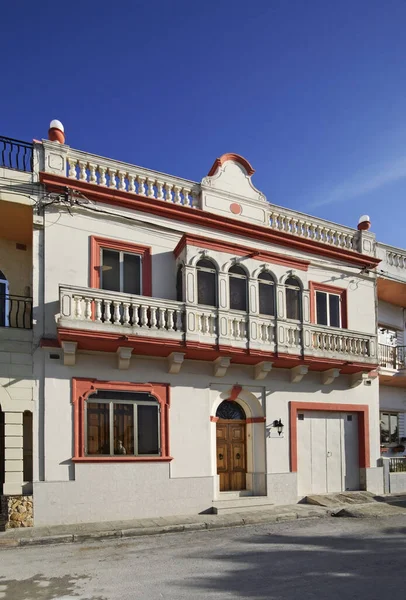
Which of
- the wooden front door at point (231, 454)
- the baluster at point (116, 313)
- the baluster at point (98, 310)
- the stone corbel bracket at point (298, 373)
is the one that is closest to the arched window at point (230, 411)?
the wooden front door at point (231, 454)

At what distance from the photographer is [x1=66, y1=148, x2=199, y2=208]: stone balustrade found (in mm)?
14148

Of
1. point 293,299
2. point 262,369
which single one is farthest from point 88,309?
point 293,299

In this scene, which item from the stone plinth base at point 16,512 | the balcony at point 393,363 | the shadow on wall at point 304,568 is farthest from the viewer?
the balcony at point 393,363

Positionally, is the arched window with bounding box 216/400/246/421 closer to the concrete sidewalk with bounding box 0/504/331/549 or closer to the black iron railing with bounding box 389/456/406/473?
the concrete sidewalk with bounding box 0/504/331/549

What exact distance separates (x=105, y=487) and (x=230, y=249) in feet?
22.9

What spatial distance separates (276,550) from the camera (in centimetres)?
1015

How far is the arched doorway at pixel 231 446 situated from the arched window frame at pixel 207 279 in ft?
10.0

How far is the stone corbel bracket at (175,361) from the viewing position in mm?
14148

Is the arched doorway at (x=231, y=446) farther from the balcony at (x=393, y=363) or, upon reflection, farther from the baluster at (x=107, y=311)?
the balcony at (x=393, y=363)

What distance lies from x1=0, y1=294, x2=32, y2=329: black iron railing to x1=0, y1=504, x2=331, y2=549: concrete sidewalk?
15.7 ft

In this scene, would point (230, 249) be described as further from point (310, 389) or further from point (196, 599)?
point (196, 599)

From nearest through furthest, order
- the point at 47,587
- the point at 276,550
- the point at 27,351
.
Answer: the point at 47,587, the point at 276,550, the point at 27,351

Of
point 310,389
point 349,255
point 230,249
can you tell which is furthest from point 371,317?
point 230,249

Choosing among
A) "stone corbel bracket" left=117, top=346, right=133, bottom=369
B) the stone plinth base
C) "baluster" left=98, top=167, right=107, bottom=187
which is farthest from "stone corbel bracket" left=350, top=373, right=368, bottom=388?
the stone plinth base
